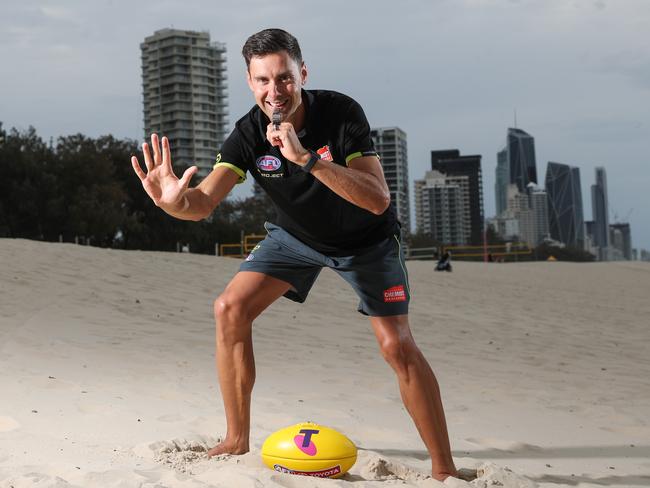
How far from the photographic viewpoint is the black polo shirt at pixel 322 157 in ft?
12.5

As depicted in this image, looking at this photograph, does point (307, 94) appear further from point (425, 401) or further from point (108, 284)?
point (108, 284)

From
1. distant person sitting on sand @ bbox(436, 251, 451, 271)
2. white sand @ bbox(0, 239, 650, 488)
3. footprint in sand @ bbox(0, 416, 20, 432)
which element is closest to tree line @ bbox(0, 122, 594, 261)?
distant person sitting on sand @ bbox(436, 251, 451, 271)

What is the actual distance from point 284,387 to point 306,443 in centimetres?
253

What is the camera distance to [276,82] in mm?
3572

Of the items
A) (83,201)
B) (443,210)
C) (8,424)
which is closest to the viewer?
(8,424)

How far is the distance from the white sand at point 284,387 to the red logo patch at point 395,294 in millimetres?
833

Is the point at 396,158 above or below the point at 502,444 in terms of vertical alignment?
above

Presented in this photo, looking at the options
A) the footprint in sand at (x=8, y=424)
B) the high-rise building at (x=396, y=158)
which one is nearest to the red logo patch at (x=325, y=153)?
the footprint in sand at (x=8, y=424)

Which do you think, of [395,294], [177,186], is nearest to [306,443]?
[395,294]

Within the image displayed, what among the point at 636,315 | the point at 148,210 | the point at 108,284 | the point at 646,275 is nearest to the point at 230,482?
the point at 108,284

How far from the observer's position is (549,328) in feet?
38.7

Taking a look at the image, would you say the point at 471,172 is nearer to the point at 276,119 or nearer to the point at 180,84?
the point at 180,84

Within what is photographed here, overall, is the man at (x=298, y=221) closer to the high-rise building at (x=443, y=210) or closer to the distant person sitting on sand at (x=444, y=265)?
the distant person sitting on sand at (x=444, y=265)

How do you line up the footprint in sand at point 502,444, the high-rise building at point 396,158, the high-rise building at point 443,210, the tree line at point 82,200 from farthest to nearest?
the high-rise building at point 443,210
the high-rise building at point 396,158
the tree line at point 82,200
the footprint in sand at point 502,444
